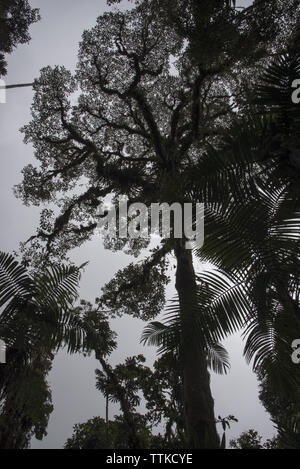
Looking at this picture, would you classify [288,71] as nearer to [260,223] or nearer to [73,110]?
[260,223]

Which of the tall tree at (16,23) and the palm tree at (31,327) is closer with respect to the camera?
the palm tree at (31,327)

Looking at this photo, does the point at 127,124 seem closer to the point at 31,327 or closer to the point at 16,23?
the point at 16,23

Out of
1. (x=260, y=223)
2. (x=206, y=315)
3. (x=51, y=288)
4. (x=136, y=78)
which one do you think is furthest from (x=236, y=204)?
(x=136, y=78)

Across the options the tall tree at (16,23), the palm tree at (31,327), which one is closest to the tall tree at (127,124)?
the tall tree at (16,23)

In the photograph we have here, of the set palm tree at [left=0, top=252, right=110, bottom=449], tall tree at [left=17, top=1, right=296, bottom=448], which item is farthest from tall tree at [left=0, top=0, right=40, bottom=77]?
palm tree at [left=0, top=252, right=110, bottom=449]

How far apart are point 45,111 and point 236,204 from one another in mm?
11510

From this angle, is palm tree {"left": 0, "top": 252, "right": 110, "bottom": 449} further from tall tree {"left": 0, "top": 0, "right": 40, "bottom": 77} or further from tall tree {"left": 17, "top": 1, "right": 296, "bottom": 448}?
tall tree {"left": 0, "top": 0, "right": 40, "bottom": 77}

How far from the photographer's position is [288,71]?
2727 mm

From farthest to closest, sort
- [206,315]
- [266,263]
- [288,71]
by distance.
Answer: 1. [206,315]
2. [266,263]
3. [288,71]

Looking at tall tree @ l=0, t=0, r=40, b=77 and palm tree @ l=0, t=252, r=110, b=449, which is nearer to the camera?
palm tree @ l=0, t=252, r=110, b=449

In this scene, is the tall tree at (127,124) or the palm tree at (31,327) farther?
the tall tree at (127,124)

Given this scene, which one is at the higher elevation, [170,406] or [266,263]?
[266,263]

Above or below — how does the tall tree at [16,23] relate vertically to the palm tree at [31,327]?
above

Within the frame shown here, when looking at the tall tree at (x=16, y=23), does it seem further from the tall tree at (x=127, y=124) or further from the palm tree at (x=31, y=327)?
the palm tree at (x=31, y=327)
